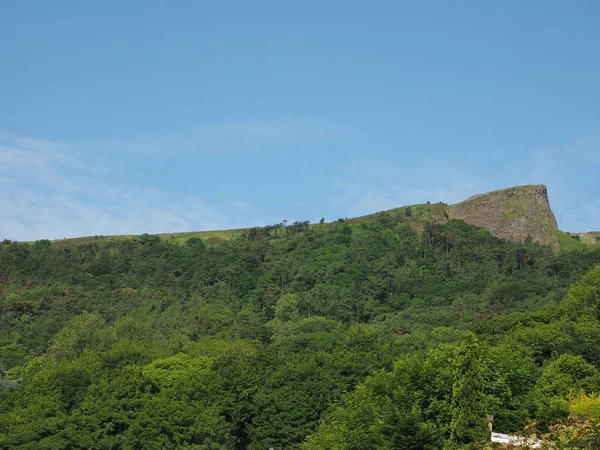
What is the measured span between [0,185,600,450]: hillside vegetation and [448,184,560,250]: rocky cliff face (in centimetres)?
559

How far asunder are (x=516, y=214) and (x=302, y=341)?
254 ft

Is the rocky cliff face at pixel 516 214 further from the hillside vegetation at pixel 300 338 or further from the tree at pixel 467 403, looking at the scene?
the tree at pixel 467 403

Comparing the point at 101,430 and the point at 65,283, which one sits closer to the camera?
the point at 101,430

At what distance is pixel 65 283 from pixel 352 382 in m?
74.4

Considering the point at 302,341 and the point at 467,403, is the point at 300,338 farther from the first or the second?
the point at 467,403

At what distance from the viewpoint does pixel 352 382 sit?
63.0 m

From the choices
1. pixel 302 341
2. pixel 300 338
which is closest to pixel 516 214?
pixel 300 338

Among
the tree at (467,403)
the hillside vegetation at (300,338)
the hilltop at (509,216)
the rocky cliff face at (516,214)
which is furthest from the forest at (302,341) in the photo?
the rocky cliff face at (516,214)

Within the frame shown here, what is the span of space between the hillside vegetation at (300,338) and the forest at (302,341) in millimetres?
209

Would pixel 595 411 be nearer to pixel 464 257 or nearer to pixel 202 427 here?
pixel 202 427

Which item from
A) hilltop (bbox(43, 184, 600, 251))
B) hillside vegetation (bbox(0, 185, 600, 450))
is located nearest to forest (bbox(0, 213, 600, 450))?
hillside vegetation (bbox(0, 185, 600, 450))

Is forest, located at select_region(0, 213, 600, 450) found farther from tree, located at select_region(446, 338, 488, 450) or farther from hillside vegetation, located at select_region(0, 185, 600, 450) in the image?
hillside vegetation, located at select_region(0, 185, 600, 450)

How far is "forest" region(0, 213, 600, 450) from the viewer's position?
46.4 meters

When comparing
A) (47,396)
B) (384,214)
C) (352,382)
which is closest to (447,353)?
(352,382)
